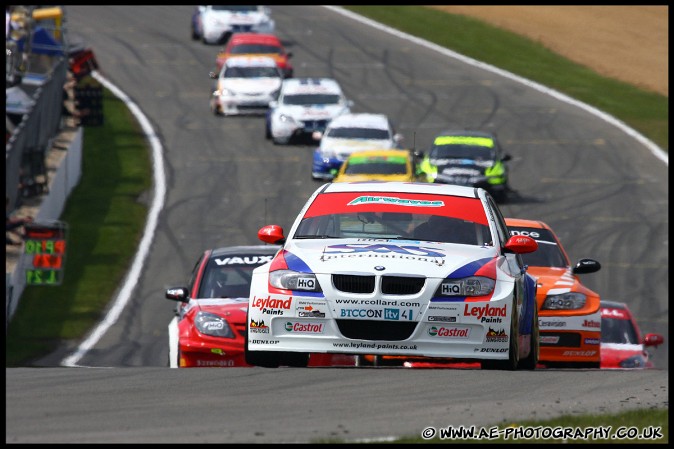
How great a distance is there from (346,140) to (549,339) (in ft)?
65.9

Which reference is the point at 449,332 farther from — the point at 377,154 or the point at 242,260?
the point at 377,154

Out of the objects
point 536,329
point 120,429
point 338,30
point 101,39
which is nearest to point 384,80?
point 338,30

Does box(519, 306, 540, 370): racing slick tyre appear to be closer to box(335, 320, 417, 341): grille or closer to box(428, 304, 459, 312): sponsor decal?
box(428, 304, 459, 312): sponsor decal

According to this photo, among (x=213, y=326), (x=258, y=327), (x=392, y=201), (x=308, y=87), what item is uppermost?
(x=308, y=87)

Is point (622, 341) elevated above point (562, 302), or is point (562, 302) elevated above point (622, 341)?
point (562, 302)

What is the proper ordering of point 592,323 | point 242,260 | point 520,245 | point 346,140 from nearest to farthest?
point 520,245
point 592,323
point 242,260
point 346,140

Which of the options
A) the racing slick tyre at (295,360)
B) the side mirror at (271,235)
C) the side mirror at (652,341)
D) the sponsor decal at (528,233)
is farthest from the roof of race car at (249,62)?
the racing slick tyre at (295,360)

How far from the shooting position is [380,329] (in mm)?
10219

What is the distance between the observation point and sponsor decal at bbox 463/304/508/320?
1023cm

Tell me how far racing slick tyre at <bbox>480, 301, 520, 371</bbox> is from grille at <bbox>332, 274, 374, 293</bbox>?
987 millimetres

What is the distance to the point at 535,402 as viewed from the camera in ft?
29.6

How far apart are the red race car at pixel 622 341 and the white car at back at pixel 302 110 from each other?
64.1ft

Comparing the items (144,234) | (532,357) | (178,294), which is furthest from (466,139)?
(532,357)

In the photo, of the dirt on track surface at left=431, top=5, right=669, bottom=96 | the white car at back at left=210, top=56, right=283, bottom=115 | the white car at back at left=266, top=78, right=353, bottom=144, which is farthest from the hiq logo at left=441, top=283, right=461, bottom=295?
the dirt on track surface at left=431, top=5, right=669, bottom=96
